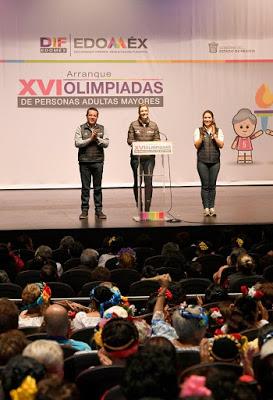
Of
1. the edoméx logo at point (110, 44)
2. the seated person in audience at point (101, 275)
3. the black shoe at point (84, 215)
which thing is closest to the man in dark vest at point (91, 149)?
the black shoe at point (84, 215)

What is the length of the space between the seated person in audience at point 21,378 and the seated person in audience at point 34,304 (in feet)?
6.56

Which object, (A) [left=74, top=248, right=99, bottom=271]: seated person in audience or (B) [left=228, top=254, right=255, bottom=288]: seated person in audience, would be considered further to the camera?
(A) [left=74, top=248, right=99, bottom=271]: seated person in audience

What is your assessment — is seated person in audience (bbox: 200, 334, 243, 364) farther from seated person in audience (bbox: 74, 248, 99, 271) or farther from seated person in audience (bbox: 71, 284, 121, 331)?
seated person in audience (bbox: 74, 248, 99, 271)

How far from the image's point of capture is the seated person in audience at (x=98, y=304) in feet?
15.8

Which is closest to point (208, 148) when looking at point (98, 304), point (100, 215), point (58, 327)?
point (100, 215)

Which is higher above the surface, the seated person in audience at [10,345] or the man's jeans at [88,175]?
the man's jeans at [88,175]

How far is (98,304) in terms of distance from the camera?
490cm

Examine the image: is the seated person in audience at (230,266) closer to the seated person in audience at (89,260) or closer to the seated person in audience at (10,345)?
the seated person in audience at (89,260)

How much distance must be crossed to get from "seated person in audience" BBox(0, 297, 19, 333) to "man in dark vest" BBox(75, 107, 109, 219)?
4.66 m

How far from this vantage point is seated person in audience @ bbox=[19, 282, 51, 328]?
4.84 m

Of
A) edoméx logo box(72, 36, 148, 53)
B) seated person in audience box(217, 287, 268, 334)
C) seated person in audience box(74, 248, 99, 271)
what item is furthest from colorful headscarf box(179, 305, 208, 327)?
edoméx logo box(72, 36, 148, 53)

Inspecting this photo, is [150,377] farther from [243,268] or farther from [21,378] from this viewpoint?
[243,268]

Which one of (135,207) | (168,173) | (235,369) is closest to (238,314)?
(235,369)

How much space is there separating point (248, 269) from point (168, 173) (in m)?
7.79
